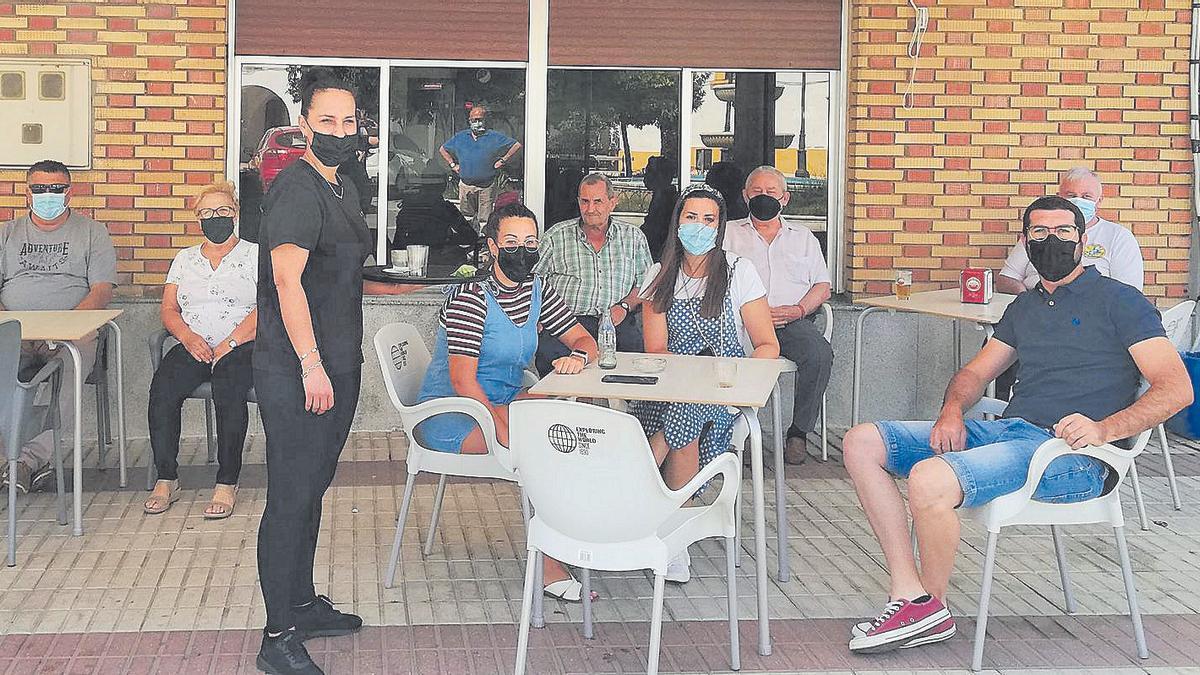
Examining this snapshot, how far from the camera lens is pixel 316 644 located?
424cm

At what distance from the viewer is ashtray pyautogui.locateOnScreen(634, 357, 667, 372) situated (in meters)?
4.59

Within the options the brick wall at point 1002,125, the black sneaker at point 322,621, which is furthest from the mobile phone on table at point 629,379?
the brick wall at point 1002,125

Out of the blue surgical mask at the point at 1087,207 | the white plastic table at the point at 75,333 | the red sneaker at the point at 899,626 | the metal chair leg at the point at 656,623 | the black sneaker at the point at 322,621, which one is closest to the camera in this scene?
the metal chair leg at the point at 656,623

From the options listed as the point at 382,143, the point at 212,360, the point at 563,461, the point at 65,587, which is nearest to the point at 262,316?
the point at 563,461

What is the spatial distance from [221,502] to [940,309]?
11.0 feet

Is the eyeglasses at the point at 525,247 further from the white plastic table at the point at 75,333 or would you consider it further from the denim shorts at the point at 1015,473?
the white plastic table at the point at 75,333

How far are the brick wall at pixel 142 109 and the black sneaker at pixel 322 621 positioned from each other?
362cm

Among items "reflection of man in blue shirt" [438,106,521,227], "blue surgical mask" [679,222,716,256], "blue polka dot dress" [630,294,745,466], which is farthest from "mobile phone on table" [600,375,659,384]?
"reflection of man in blue shirt" [438,106,521,227]

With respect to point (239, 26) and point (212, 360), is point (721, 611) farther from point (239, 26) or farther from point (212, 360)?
point (239, 26)

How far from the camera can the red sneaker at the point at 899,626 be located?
414cm

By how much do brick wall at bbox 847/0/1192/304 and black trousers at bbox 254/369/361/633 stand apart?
455cm

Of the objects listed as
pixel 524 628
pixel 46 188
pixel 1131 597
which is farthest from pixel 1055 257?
pixel 46 188

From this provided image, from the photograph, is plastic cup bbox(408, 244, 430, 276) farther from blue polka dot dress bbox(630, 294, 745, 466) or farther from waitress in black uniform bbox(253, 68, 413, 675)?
waitress in black uniform bbox(253, 68, 413, 675)

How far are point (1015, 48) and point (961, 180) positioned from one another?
2.57 ft
